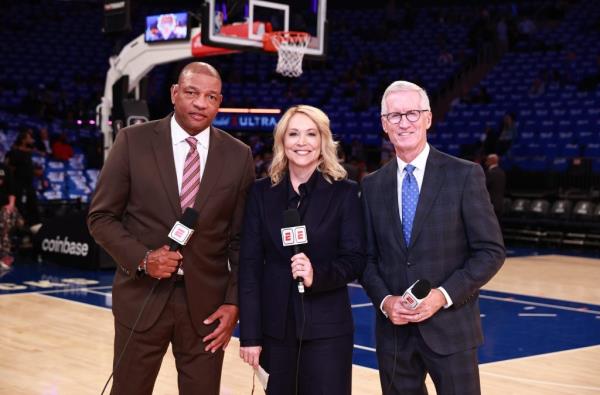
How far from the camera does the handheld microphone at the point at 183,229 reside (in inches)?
134

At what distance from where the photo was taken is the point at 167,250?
11.5 ft

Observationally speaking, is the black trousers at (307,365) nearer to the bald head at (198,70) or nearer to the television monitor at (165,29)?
the bald head at (198,70)

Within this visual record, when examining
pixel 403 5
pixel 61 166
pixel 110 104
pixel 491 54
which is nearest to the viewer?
pixel 110 104

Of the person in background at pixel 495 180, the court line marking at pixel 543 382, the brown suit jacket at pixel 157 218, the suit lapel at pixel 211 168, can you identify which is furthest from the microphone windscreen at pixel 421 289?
the person in background at pixel 495 180

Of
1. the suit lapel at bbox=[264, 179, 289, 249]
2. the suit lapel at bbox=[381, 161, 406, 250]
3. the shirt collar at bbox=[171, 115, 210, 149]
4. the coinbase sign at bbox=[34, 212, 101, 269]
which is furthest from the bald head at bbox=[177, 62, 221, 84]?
the coinbase sign at bbox=[34, 212, 101, 269]

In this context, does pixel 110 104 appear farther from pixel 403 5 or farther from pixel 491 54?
pixel 403 5

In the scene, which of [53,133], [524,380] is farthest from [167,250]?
[53,133]

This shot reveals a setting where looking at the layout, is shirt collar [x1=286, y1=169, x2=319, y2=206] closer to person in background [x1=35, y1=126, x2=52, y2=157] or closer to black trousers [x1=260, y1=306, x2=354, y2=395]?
black trousers [x1=260, y1=306, x2=354, y2=395]

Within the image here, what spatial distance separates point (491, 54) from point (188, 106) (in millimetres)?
21337

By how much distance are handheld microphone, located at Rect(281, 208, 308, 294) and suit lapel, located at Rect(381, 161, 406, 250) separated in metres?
0.39

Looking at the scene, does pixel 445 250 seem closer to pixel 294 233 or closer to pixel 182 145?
pixel 294 233

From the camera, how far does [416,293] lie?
11.0 feet

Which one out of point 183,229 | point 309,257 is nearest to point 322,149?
point 309,257

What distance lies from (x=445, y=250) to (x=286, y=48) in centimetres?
924
